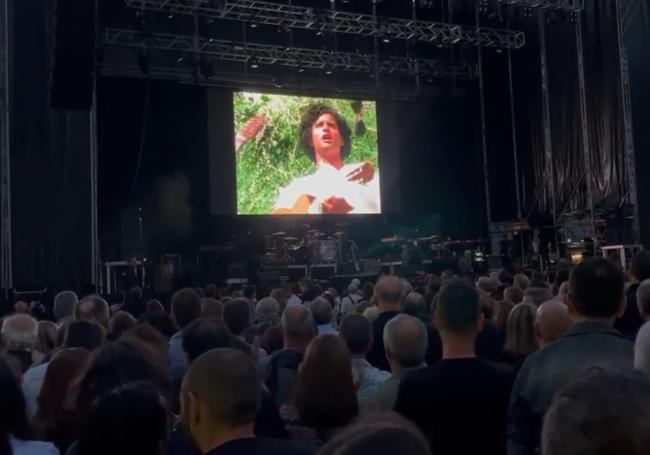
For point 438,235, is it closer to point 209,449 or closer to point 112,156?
point 112,156

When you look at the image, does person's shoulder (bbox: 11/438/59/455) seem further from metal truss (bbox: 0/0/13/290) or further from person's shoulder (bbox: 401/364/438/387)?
metal truss (bbox: 0/0/13/290)

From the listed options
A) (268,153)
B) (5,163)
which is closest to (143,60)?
(268,153)

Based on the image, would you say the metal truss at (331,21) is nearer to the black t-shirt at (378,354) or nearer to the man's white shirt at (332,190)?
the man's white shirt at (332,190)

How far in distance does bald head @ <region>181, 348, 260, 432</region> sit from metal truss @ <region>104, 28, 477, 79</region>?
1239cm

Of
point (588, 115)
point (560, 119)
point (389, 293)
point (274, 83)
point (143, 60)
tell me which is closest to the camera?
point (389, 293)

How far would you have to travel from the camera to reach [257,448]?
6.07ft

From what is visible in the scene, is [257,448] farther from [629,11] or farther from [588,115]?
[588,115]

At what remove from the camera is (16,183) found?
36.9 feet

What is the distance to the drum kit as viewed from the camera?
16.0 meters

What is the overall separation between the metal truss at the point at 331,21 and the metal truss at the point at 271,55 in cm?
52

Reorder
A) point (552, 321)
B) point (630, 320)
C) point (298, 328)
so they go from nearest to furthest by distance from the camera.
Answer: point (552, 321)
point (298, 328)
point (630, 320)

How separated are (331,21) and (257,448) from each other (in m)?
13.7

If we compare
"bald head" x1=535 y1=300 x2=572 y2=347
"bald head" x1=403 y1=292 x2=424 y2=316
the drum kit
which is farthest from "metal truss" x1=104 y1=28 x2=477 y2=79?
"bald head" x1=535 y1=300 x2=572 y2=347

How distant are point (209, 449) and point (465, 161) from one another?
17662 millimetres
